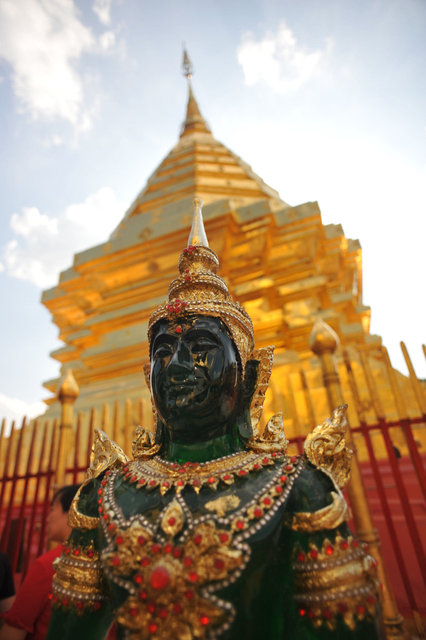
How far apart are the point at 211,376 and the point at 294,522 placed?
62 cm

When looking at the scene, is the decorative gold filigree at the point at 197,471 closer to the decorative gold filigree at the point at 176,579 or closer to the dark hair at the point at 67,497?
the decorative gold filigree at the point at 176,579

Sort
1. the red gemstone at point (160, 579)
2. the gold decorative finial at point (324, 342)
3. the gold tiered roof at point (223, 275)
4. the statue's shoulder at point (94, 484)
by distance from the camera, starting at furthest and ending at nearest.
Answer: the gold tiered roof at point (223, 275), the gold decorative finial at point (324, 342), the statue's shoulder at point (94, 484), the red gemstone at point (160, 579)

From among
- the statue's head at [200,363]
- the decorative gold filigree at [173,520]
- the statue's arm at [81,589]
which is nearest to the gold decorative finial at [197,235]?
the statue's head at [200,363]

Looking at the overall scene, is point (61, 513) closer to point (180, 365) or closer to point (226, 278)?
point (180, 365)

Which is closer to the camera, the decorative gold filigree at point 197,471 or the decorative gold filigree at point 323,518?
the decorative gold filigree at point 323,518

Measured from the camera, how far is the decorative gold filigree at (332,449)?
5.11 ft

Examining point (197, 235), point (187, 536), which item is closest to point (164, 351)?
point (187, 536)

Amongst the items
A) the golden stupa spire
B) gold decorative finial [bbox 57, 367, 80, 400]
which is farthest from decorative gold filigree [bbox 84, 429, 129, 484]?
the golden stupa spire

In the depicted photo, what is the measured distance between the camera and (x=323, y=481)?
4.74 feet

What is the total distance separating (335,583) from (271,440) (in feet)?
2.09

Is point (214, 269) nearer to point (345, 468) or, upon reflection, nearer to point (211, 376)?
point (211, 376)

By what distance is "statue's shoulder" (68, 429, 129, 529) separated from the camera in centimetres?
155

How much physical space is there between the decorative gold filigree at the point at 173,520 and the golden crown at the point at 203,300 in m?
0.73

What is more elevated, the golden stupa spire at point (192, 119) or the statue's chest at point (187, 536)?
the golden stupa spire at point (192, 119)
